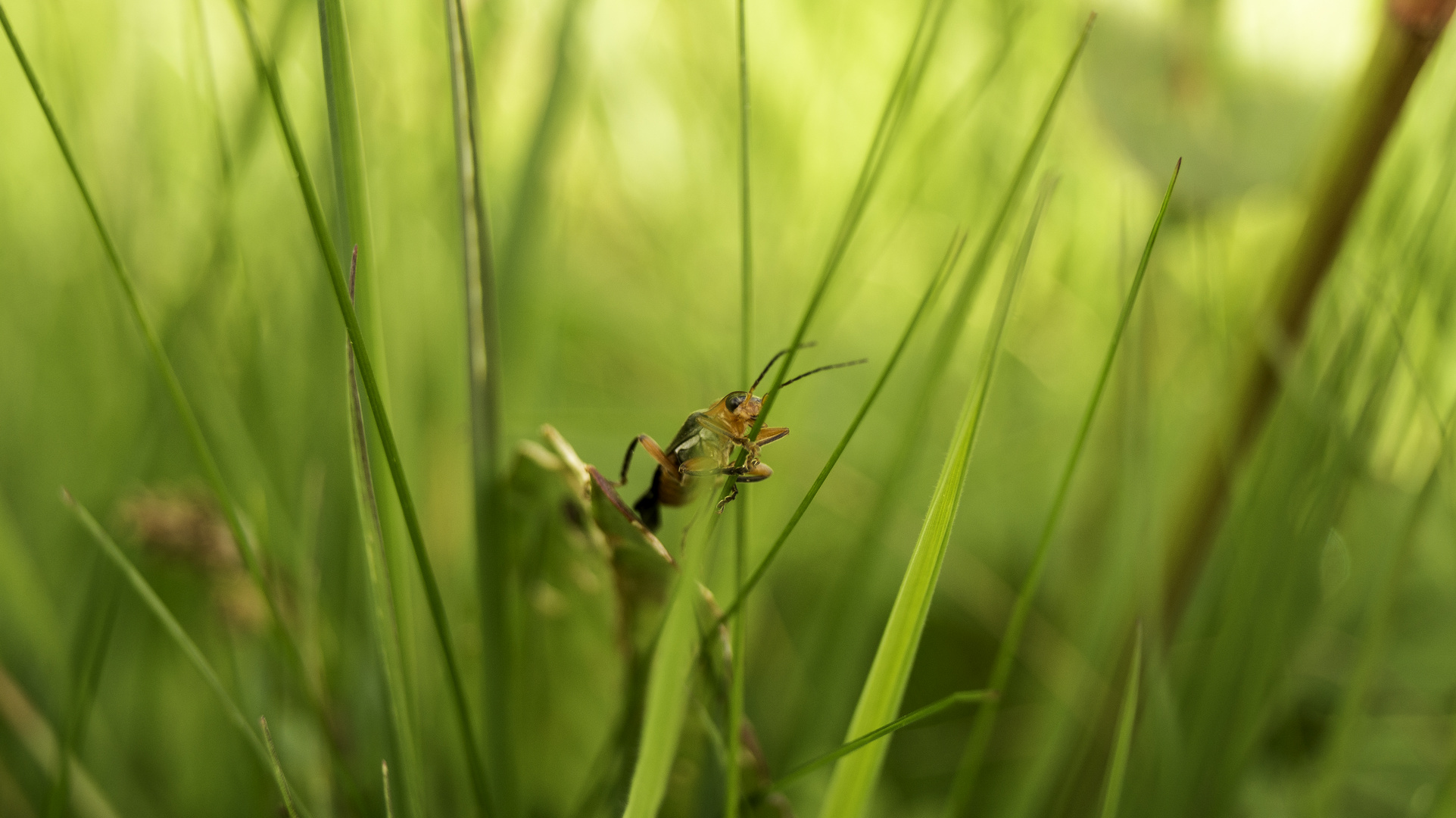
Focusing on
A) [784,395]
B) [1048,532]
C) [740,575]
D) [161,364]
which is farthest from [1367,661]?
[161,364]

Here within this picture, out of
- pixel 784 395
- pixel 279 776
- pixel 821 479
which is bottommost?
pixel 279 776

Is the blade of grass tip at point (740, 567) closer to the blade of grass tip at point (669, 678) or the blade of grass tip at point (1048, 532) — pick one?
the blade of grass tip at point (669, 678)

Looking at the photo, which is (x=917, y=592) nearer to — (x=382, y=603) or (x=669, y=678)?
(x=669, y=678)

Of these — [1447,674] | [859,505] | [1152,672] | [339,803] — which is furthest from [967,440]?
[1447,674]

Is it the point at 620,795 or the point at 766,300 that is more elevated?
the point at 766,300

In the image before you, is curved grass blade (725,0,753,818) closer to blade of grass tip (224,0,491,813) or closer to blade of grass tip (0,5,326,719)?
blade of grass tip (224,0,491,813)

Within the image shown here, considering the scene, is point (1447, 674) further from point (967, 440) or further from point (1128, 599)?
point (967, 440)
